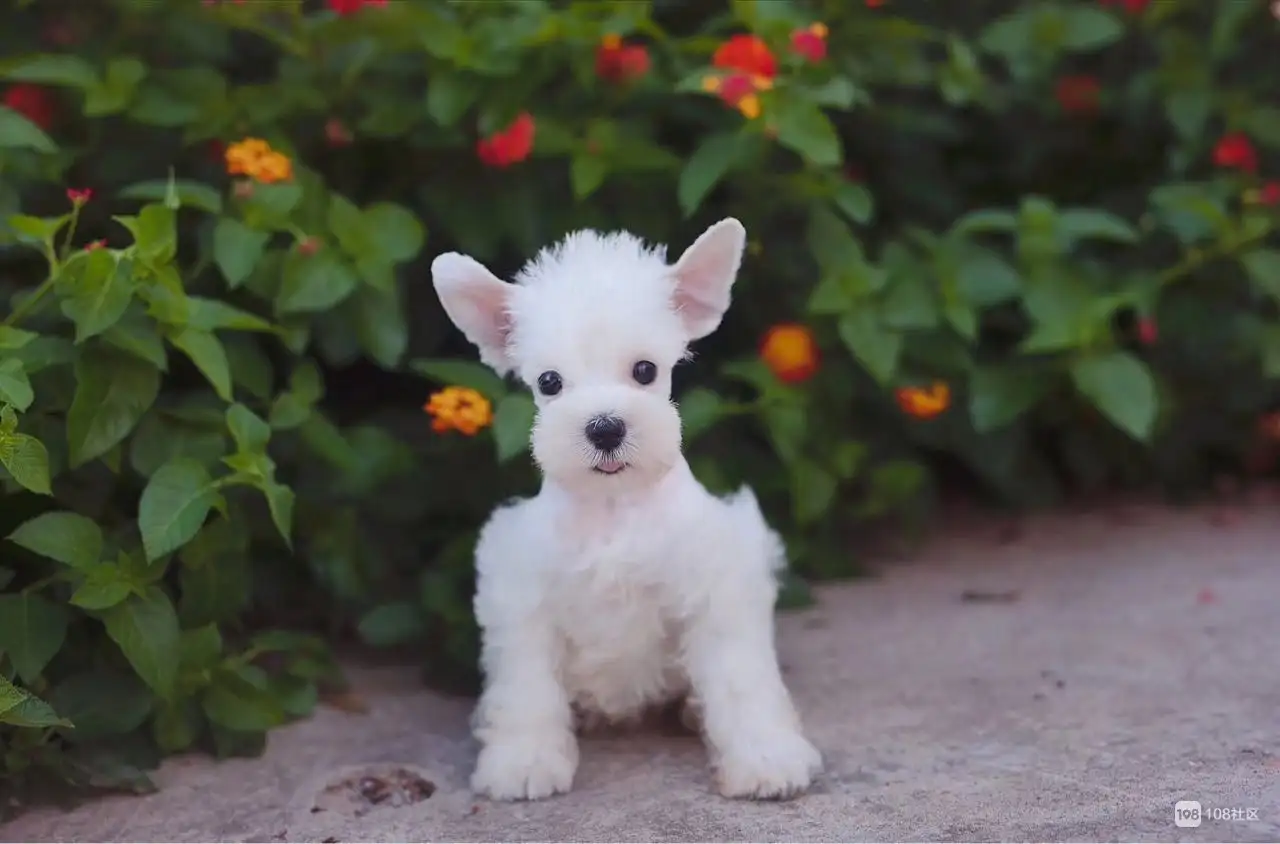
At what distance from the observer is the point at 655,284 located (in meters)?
2.21

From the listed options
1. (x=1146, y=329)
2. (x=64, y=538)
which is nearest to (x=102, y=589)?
(x=64, y=538)

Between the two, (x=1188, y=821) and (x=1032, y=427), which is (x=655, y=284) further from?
(x=1032, y=427)

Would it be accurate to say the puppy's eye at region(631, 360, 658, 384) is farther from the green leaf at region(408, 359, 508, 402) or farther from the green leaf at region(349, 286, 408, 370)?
the green leaf at region(349, 286, 408, 370)

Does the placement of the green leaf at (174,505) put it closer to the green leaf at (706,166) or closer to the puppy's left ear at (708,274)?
the puppy's left ear at (708,274)

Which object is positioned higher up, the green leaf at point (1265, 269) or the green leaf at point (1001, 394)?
the green leaf at point (1265, 269)

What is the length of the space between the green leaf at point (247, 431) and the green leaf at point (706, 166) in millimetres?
987

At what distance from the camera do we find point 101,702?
95.3 inches

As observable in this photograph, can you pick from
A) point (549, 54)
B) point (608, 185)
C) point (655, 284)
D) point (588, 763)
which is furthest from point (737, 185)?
point (588, 763)

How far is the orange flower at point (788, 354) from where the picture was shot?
307cm

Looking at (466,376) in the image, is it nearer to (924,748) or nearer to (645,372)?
(645,372)

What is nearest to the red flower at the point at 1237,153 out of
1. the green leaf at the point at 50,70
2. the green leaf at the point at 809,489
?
the green leaf at the point at 809,489

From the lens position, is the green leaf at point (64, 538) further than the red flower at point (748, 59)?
No

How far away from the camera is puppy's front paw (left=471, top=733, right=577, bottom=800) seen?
2.31 m

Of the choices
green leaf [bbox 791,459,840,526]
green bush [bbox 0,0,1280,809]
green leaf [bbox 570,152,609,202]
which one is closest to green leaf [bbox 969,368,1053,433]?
green bush [bbox 0,0,1280,809]
